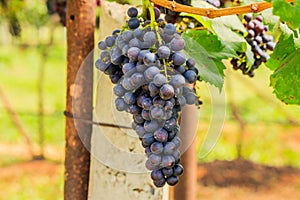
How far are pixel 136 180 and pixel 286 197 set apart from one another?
3.78 meters

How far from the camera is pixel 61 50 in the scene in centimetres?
1059

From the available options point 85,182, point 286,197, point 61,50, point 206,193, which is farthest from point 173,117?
point 61,50

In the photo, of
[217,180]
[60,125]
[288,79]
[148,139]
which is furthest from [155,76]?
[60,125]

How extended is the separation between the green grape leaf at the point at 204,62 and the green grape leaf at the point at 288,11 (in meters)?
0.23

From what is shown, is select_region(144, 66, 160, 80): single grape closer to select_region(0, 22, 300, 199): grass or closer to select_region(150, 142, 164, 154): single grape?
select_region(150, 142, 164, 154): single grape

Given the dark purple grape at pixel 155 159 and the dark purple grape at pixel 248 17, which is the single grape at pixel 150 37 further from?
the dark purple grape at pixel 248 17

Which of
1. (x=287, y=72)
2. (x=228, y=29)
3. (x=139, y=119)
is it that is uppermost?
(x=228, y=29)

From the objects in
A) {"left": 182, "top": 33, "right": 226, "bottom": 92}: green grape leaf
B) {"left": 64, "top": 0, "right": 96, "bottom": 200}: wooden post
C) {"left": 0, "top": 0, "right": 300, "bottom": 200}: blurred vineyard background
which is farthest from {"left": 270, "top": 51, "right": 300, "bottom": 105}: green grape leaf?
{"left": 0, "top": 0, "right": 300, "bottom": 200}: blurred vineyard background

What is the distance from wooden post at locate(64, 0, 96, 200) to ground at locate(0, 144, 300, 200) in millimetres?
3244

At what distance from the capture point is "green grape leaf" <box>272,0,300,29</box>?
83cm

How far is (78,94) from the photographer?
125 centimetres

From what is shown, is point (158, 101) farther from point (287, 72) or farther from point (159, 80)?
point (287, 72)

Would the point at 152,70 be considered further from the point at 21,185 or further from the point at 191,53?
the point at 21,185

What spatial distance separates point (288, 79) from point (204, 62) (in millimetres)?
165
